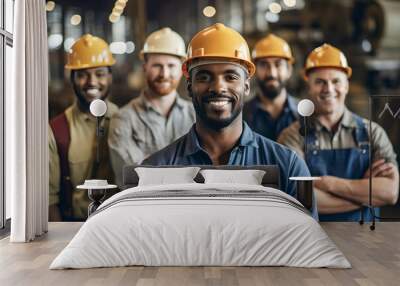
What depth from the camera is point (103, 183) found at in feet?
23.4

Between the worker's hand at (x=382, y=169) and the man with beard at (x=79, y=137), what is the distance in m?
3.20

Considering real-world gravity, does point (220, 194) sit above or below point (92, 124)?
below

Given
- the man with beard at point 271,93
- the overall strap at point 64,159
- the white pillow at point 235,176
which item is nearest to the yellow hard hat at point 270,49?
the man with beard at point 271,93

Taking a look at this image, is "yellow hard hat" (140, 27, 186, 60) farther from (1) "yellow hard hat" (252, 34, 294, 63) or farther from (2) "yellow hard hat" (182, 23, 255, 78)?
(1) "yellow hard hat" (252, 34, 294, 63)

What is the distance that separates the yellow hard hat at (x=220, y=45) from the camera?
7333mm

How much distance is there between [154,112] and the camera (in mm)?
7645

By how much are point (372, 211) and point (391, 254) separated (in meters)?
1.84

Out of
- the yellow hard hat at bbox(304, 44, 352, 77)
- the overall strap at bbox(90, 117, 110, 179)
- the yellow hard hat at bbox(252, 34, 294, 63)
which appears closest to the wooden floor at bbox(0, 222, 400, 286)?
the overall strap at bbox(90, 117, 110, 179)

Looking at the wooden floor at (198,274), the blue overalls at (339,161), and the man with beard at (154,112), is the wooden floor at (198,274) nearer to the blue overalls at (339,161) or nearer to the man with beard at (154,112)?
the blue overalls at (339,161)

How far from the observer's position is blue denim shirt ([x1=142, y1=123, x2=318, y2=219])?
751cm

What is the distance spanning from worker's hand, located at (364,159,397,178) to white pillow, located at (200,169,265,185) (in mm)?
1505

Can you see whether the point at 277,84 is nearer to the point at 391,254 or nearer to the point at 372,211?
the point at 372,211

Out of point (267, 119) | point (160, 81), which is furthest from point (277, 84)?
point (160, 81)

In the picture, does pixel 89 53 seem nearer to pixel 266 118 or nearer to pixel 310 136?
pixel 266 118
